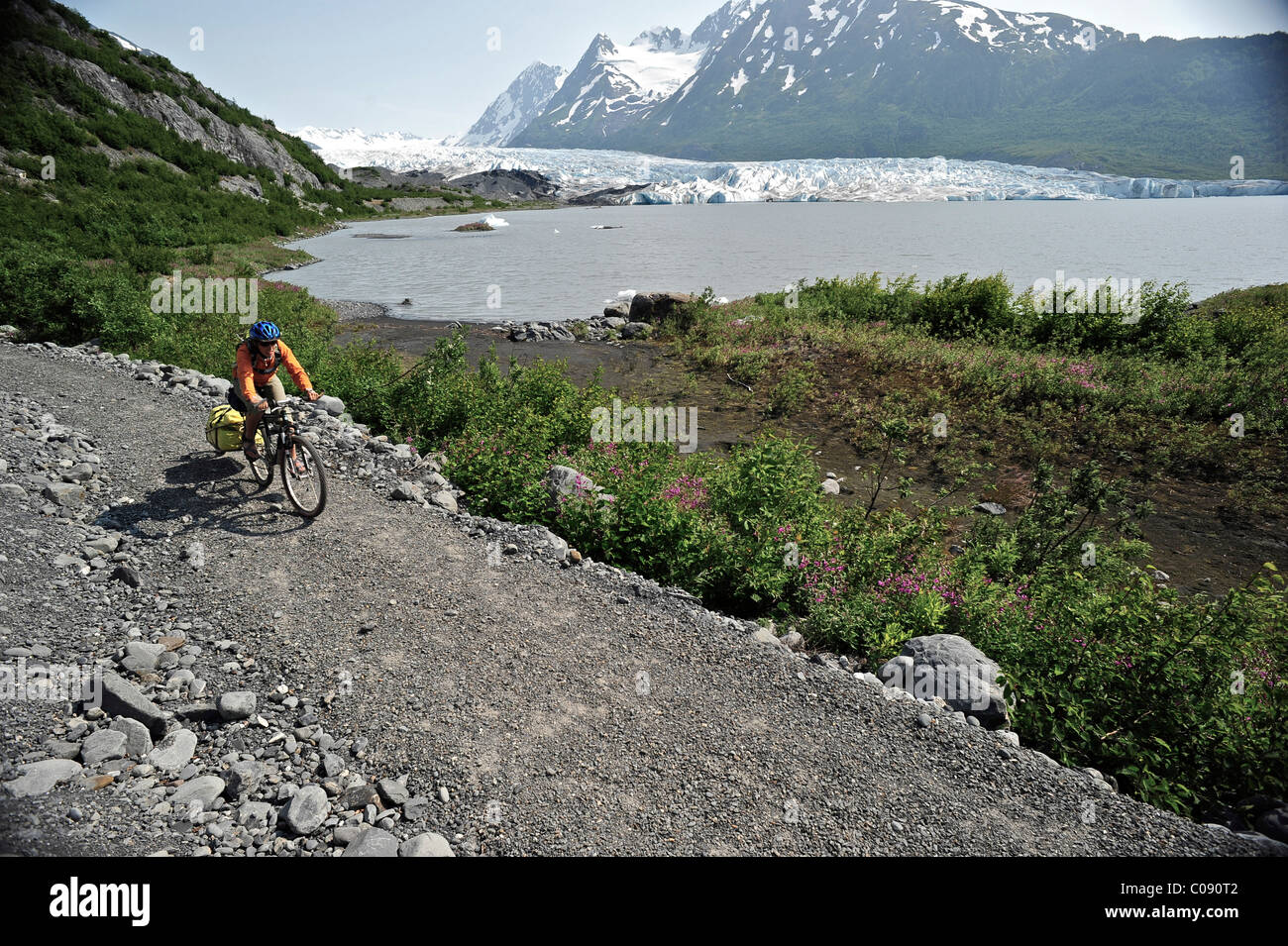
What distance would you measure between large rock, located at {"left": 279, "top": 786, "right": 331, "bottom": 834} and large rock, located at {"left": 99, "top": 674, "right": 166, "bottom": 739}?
1.49 metres

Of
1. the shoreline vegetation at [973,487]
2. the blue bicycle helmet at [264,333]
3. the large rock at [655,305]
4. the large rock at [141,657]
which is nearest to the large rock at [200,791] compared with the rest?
the large rock at [141,657]

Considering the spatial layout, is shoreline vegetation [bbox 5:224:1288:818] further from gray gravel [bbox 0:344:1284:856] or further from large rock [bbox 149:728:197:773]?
large rock [bbox 149:728:197:773]

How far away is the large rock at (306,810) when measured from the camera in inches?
164

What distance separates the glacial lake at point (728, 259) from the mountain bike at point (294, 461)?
2554cm

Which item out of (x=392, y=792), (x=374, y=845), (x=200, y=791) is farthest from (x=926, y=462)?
(x=200, y=791)

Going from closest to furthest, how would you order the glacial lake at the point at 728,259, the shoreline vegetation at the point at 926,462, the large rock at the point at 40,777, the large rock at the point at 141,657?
the large rock at the point at 40,777
the large rock at the point at 141,657
the shoreline vegetation at the point at 926,462
the glacial lake at the point at 728,259

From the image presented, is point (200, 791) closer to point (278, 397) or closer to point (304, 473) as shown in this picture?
point (304, 473)

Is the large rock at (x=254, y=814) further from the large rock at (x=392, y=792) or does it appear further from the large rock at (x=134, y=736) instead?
the large rock at (x=134, y=736)

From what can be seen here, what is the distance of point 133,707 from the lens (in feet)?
15.9

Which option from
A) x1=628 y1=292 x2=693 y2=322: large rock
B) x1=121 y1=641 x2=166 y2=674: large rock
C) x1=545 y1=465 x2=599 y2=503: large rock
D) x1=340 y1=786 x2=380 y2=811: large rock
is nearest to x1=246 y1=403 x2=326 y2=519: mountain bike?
x1=121 y1=641 x2=166 y2=674: large rock

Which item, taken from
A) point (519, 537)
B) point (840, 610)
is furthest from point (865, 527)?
point (519, 537)

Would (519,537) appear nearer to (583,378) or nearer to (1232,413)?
(583,378)

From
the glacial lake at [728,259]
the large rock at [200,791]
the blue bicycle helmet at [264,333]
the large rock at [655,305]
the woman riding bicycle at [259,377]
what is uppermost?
the glacial lake at [728,259]

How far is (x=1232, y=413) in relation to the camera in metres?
15.1
